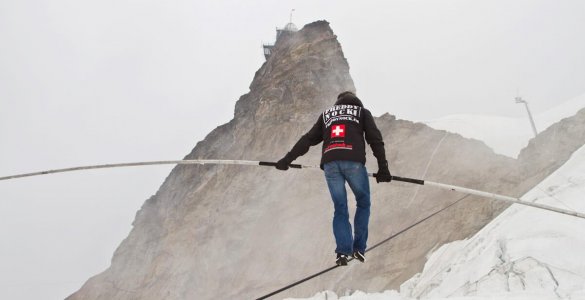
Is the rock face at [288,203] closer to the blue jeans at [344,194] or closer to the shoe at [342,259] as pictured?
the blue jeans at [344,194]

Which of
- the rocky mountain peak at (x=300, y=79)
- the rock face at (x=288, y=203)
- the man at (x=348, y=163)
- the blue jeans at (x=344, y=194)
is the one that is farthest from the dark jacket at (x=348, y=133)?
the rocky mountain peak at (x=300, y=79)

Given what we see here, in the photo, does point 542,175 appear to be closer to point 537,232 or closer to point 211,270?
point 537,232

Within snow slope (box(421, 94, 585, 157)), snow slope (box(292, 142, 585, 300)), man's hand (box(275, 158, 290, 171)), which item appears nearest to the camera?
man's hand (box(275, 158, 290, 171))

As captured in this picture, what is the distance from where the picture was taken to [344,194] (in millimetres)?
5648

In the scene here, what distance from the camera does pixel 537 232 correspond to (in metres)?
10.3

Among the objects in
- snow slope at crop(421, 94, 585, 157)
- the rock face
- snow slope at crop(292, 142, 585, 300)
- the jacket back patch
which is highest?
snow slope at crop(421, 94, 585, 157)

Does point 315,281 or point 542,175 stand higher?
point 542,175

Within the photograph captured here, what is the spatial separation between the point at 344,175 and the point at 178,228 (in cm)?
2936

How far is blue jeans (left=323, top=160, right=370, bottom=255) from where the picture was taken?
5.55m

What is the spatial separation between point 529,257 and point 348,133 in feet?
20.2

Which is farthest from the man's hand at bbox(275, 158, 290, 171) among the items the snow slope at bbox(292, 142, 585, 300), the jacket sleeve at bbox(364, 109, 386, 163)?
the snow slope at bbox(292, 142, 585, 300)

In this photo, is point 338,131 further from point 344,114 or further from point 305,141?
point 305,141

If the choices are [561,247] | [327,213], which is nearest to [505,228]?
[561,247]

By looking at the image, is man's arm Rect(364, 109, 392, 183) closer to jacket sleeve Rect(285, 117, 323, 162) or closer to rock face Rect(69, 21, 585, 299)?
jacket sleeve Rect(285, 117, 323, 162)
